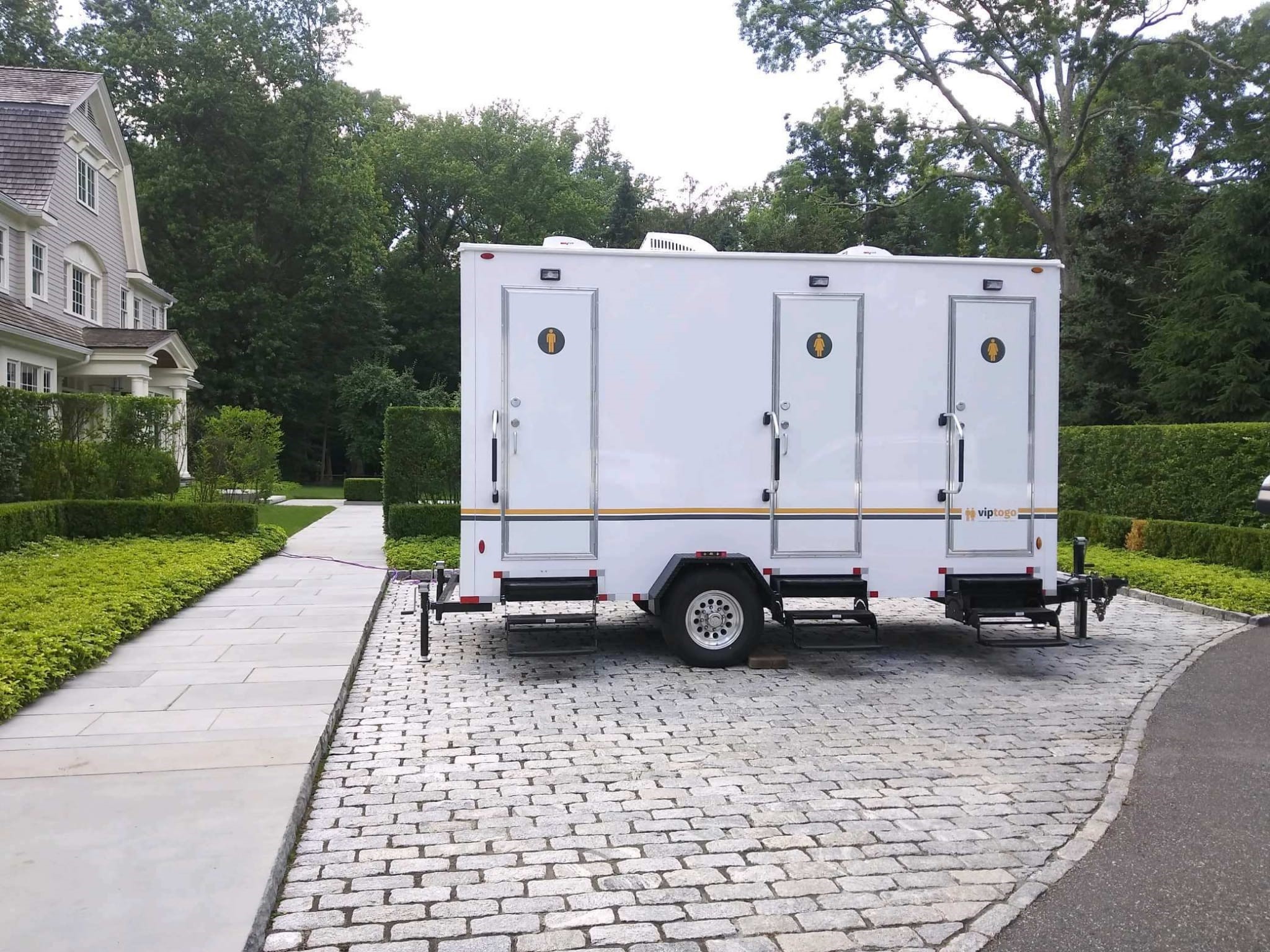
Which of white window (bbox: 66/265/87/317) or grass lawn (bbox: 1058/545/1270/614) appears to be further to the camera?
white window (bbox: 66/265/87/317)

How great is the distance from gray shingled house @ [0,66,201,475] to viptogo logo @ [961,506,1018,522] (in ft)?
55.7

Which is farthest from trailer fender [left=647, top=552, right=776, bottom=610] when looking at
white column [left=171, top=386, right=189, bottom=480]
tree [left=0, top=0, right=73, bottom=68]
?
tree [left=0, top=0, right=73, bottom=68]

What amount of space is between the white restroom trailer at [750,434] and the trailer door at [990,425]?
19mm

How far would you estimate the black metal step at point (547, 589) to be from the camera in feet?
26.9

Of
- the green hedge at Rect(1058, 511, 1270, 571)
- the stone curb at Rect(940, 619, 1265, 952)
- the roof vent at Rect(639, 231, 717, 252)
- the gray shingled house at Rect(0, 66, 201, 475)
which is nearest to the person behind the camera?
the stone curb at Rect(940, 619, 1265, 952)

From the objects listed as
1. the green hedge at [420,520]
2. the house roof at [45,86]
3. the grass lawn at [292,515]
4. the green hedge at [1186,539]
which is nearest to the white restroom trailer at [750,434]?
the green hedge at [1186,539]

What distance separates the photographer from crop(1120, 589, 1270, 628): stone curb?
36.4 ft

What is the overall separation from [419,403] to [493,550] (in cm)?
3286

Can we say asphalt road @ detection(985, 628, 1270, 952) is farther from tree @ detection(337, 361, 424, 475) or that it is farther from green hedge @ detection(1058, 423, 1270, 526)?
tree @ detection(337, 361, 424, 475)

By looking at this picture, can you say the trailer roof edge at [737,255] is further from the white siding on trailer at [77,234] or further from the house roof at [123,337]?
the white siding on trailer at [77,234]

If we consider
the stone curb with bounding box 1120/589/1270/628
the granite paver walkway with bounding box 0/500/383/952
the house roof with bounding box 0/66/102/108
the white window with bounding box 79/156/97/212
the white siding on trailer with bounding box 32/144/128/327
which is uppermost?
the house roof with bounding box 0/66/102/108

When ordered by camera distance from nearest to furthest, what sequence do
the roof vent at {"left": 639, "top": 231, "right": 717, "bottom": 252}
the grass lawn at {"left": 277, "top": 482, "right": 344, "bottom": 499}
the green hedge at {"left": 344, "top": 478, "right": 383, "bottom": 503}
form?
1. the roof vent at {"left": 639, "top": 231, "right": 717, "bottom": 252}
2. the green hedge at {"left": 344, "top": 478, "right": 383, "bottom": 503}
3. the grass lawn at {"left": 277, "top": 482, "right": 344, "bottom": 499}

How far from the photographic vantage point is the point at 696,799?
5.39 metres

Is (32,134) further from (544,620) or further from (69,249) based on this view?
(544,620)
